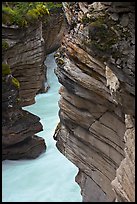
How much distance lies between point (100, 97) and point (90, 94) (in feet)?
1.20

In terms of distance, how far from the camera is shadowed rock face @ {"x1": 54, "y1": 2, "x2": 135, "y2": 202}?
6594 millimetres

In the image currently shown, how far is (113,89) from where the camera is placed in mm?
7660

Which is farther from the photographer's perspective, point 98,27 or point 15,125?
point 15,125

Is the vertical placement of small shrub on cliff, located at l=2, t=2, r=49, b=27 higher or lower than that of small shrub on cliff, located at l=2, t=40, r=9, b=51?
higher

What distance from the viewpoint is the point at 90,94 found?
10375 mm

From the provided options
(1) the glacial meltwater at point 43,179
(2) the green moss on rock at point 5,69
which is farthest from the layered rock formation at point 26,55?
(1) the glacial meltwater at point 43,179

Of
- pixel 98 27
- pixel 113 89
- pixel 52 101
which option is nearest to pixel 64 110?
pixel 113 89

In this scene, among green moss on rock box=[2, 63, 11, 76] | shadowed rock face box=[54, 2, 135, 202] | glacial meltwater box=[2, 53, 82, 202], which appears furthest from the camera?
glacial meltwater box=[2, 53, 82, 202]

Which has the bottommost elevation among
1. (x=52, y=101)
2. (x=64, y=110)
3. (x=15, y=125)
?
(x=52, y=101)

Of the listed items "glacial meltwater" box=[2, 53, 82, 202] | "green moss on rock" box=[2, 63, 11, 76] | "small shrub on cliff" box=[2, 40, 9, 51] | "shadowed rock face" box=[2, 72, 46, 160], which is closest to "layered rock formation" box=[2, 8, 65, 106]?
"small shrub on cliff" box=[2, 40, 9, 51]

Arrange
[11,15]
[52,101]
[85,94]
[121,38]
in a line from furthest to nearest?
[52,101] → [11,15] → [85,94] → [121,38]

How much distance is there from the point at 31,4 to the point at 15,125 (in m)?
4.85

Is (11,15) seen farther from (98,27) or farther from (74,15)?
(98,27)

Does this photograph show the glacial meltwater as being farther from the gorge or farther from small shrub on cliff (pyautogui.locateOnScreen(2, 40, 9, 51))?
small shrub on cliff (pyautogui.locateOnScreen(2, 40, 9, 51))
